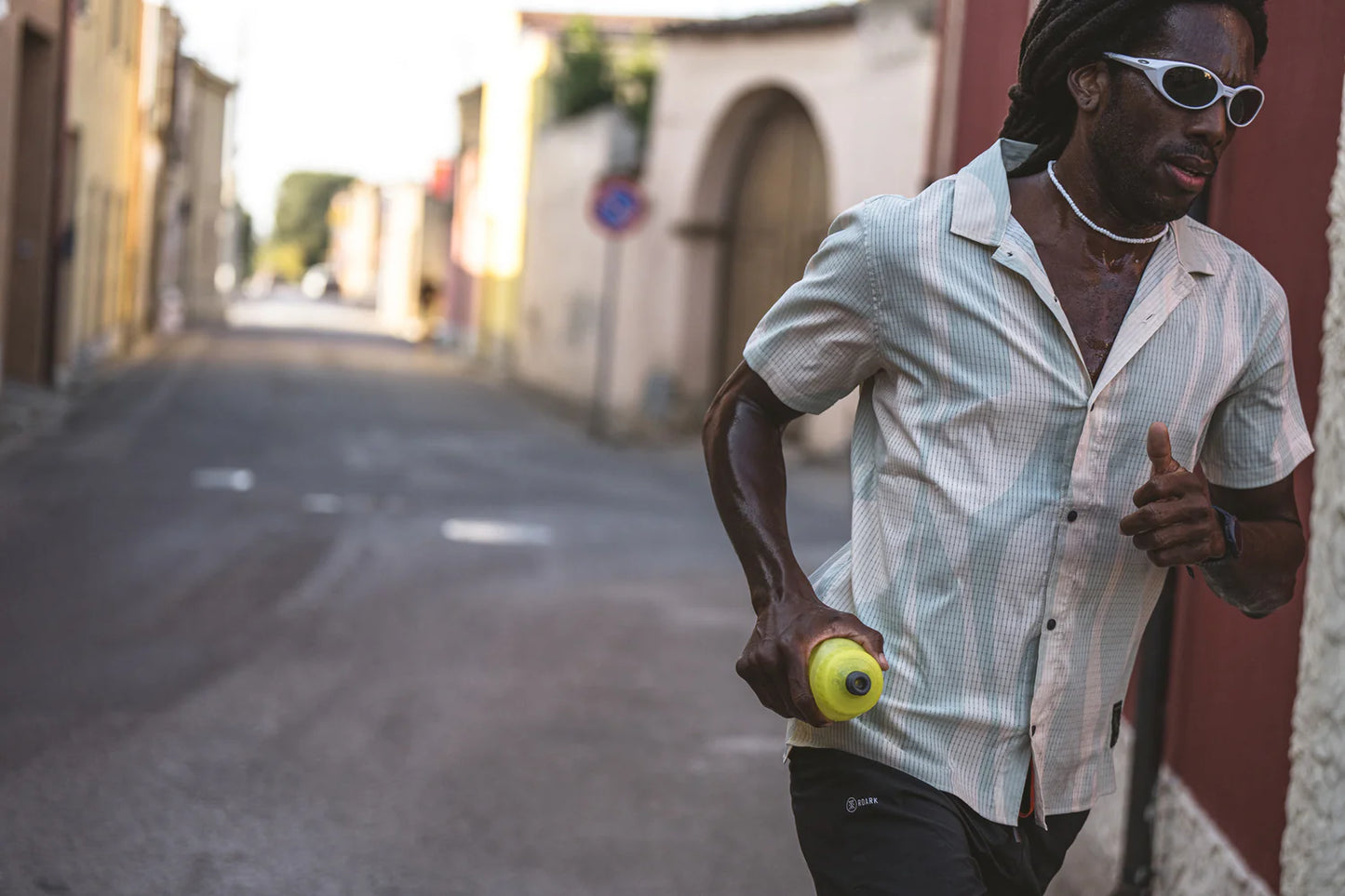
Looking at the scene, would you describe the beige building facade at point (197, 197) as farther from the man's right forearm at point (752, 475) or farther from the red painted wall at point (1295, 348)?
the man's right forearm at point (752, 475)

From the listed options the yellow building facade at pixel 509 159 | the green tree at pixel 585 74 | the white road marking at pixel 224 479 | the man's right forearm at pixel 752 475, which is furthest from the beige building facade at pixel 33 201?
the man's right forearm at pixel 752 475

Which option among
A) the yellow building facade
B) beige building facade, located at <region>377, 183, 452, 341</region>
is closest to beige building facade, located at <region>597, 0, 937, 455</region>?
the yellow building facade

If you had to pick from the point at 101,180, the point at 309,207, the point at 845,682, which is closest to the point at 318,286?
the point at 309,207

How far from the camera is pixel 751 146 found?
2180 centimetres

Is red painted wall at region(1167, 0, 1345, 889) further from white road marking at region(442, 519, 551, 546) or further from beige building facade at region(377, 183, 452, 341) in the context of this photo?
beige building facade at region(377, 183, 452, 341)

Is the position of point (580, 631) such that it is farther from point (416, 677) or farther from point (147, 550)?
point (147, 550)

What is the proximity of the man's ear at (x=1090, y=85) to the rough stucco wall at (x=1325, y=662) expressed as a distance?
3.79ft

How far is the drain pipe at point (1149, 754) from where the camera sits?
15.3 feet

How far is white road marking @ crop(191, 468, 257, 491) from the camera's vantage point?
12523 mm

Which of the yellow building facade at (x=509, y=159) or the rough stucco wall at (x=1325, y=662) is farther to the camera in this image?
the yellow building facade at (x=509, y=159)

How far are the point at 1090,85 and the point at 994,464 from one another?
55cm

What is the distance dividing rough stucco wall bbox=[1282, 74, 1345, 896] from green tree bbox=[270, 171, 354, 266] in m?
125

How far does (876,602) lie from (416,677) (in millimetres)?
4938

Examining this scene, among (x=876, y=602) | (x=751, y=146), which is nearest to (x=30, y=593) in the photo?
(x=876, y=602)
